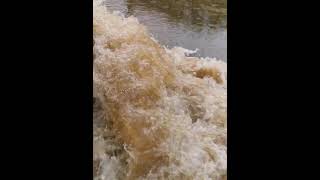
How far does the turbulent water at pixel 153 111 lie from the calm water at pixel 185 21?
0.16m

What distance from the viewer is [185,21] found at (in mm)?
4234

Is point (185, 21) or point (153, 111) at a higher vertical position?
point (185, 21)

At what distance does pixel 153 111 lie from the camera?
311 centimetres

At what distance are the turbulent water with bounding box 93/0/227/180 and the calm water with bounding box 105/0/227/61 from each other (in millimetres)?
164

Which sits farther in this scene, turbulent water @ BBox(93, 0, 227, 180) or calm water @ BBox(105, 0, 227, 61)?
calm water @ BBox(105, 0, 227, 61)

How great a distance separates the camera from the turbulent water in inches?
112

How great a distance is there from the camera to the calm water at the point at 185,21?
395cm

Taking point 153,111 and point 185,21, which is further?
point 185,21

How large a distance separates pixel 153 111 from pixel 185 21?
4.63 ft

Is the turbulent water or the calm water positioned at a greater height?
the calm water
